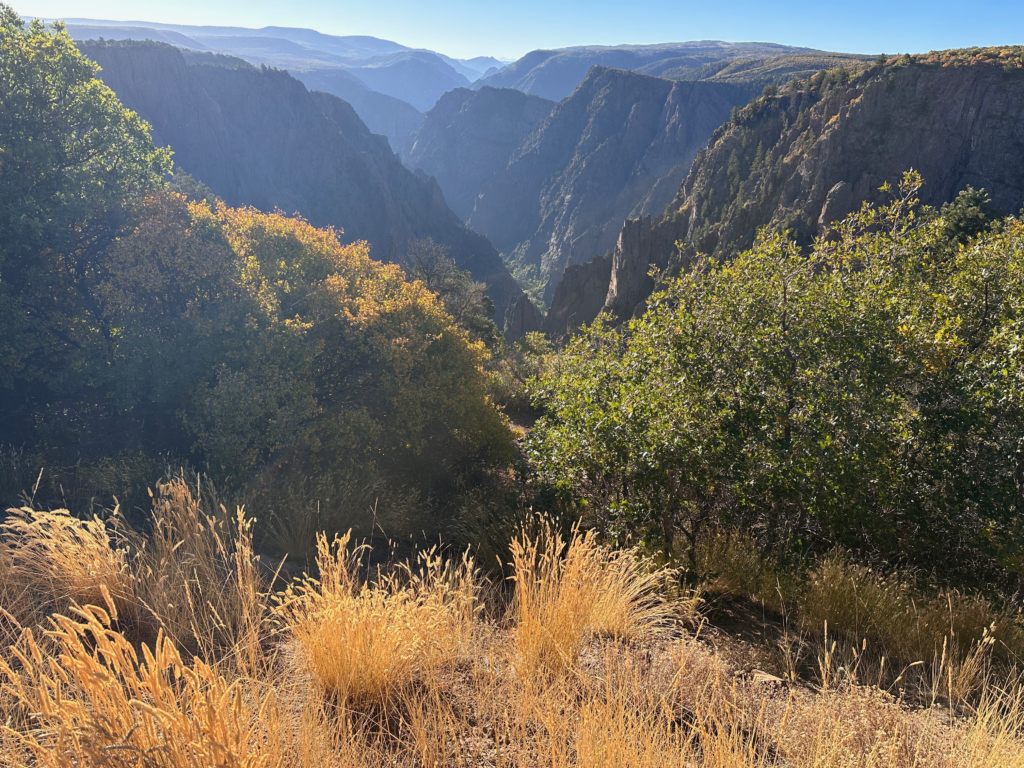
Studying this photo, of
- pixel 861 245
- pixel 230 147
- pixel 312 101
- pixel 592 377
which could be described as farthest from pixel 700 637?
pixel 312 101

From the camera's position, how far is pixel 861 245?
658 centimetres

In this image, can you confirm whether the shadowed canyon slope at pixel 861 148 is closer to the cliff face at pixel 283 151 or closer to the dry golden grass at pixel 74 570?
the dry golden grass at pixel 74 570

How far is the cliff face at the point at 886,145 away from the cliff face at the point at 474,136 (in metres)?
133

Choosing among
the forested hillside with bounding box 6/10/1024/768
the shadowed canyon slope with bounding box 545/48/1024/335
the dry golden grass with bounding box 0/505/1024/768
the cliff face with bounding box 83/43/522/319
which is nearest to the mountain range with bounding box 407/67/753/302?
the cliff face with bounding box 83/43/522/319

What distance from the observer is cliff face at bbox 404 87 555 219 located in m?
178

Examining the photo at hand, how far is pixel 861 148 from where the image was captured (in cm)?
4466

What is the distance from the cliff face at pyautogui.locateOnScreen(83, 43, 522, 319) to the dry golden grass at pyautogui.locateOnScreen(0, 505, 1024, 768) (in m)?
82.2

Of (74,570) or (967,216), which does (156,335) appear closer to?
(74,570)

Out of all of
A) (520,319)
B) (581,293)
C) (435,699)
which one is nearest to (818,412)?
(435,699)

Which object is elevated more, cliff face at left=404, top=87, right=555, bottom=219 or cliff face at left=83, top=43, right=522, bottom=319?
cliff face at left=404, top=87, right=555, bottom=219

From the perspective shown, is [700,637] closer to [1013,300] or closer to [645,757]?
[645,757]

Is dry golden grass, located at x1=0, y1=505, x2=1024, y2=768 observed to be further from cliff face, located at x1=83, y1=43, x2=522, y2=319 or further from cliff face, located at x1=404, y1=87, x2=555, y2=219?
cliff face, located at x1=404, y1=87, x2=555, y2=219

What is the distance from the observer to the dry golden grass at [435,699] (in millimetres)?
1604

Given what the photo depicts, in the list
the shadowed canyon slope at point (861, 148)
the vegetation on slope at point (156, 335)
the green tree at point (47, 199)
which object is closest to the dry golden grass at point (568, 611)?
the vegetation on slope at point (156, 335)
